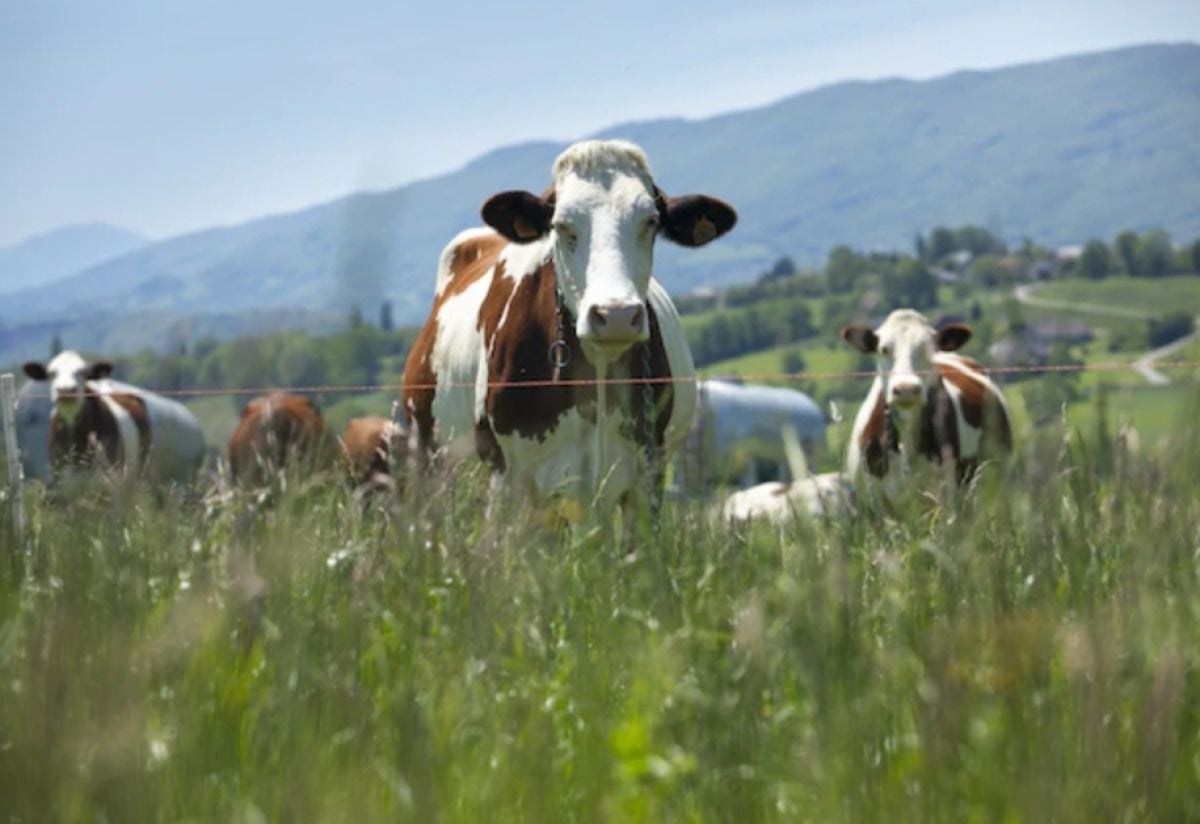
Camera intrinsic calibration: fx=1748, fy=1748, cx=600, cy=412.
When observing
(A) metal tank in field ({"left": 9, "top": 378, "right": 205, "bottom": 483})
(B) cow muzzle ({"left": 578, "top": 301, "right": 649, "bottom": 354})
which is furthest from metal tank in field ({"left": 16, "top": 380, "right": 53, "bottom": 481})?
(B) cow muzzle ({"left": 578, "top": 301, "right": 649, "bottom": 354})

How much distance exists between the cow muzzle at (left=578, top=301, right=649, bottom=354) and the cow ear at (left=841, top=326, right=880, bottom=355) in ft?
27.8

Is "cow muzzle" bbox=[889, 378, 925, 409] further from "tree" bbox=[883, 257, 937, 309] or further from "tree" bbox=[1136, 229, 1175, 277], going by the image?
"tree" bbox=[1136, 229, 1175, 277]

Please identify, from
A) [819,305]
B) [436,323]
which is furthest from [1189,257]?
[436,323]

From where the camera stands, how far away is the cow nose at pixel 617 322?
8203 millimetres

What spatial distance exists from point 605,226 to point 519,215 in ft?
2.57

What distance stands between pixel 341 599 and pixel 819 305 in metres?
188

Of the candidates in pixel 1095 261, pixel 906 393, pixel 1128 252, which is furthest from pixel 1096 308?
pixel 906 393

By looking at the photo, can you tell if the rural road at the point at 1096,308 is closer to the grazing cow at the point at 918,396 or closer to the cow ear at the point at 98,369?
the cow ear at the point at 98,369

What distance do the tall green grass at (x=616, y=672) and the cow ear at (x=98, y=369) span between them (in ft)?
60.6

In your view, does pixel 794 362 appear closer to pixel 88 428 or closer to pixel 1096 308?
pixel 1096 308

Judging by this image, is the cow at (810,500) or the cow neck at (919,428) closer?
the cow at (810,500)

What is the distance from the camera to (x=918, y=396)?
14820 mm

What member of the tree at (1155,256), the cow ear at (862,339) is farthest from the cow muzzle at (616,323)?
the tree at (1155,256)

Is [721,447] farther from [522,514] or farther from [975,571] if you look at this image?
[975,571]
